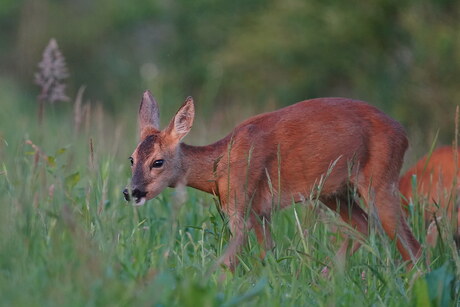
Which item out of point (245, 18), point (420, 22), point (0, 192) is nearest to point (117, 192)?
point (0, 192)

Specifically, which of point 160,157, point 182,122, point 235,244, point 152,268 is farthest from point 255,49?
point 152,268

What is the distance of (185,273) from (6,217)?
89 cm

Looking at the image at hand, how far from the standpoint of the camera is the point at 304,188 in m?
6.75

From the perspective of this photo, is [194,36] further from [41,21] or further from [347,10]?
[347,10]

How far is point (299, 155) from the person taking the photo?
22.2 feet

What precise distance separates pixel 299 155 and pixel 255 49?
14.4 meters

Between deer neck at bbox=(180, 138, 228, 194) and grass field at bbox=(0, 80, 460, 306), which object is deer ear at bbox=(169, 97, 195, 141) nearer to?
deer neck at bbox=(180, 138, 228, 194)

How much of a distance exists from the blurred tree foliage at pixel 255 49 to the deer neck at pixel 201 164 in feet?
20.8

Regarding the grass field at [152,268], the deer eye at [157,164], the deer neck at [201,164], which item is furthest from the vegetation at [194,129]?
the deer eye at [157,164]

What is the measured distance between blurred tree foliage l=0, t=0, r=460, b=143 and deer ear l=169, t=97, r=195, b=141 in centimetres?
641

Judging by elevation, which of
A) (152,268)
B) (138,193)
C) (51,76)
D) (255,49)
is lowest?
(255,49)

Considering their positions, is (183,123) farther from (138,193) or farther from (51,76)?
(51,76)

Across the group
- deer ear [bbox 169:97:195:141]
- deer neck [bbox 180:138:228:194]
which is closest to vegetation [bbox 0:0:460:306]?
deer neck [bbox 180:138:228:194]

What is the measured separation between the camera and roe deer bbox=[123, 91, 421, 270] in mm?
6602
